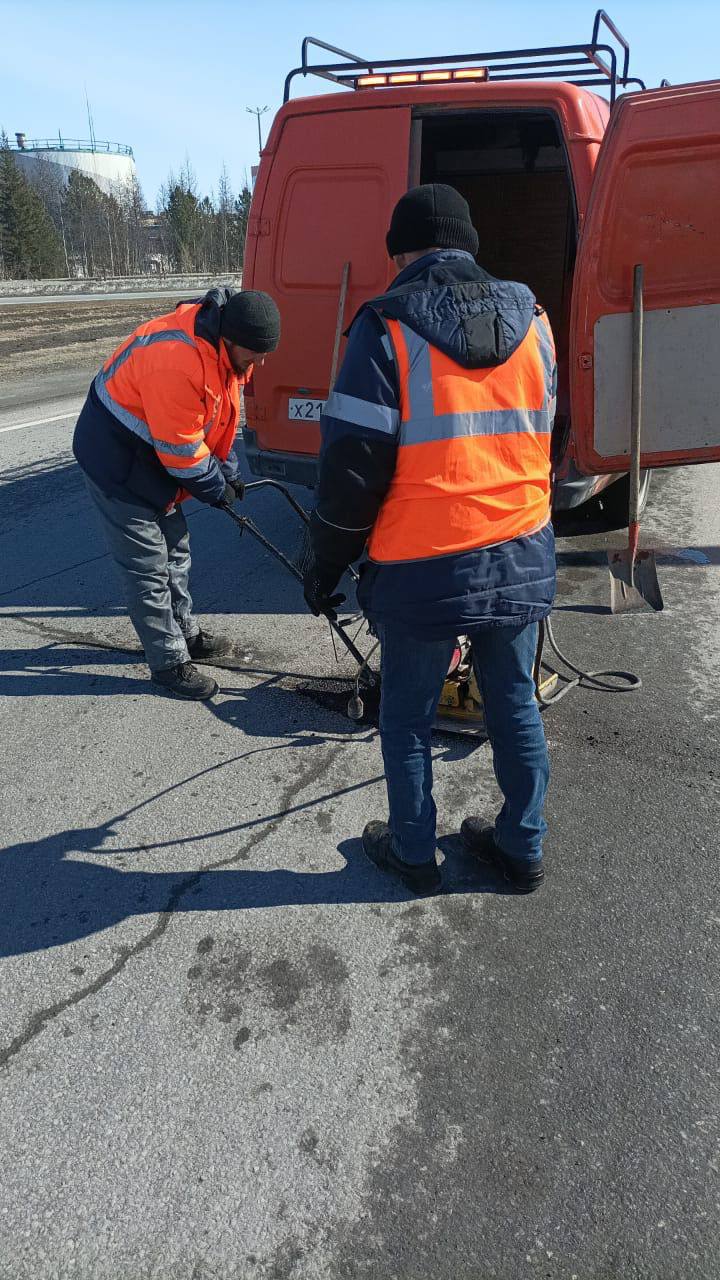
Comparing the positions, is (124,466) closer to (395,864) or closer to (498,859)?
(395,864)

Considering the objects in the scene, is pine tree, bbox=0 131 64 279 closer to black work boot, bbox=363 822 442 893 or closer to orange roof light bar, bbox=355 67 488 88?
orange roof light bar, bbox=355 67 488 88

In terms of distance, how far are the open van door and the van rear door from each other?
1218 mm

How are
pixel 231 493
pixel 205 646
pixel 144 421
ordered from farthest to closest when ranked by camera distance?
pixel 205 646 < pixel 231 493 < pixel 144 421

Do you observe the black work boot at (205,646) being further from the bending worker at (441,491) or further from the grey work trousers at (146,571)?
the bending worker at (441,491)

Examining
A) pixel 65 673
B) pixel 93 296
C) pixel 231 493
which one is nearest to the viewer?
pixel 231 493

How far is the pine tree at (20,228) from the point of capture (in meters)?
53.7

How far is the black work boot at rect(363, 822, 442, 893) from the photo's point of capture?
8.54ft

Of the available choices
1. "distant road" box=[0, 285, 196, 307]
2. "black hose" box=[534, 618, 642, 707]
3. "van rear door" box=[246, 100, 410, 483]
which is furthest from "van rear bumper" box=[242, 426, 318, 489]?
"distant road" box=[0, 285, 196, 307]

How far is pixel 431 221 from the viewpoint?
2.22m

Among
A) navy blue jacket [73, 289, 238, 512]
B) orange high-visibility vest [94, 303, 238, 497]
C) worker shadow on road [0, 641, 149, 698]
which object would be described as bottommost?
worker shadow on road [0, 641, 149, 698]

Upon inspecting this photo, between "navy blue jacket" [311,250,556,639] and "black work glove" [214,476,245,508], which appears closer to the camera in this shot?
"navy blue jacket" [311,250,556,639]

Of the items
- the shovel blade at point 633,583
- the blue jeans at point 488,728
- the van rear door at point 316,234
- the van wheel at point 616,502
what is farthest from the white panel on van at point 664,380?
the blue jeans at point 488,728

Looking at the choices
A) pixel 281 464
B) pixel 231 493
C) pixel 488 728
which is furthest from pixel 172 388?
pixel 488 728

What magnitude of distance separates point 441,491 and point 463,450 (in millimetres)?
117
